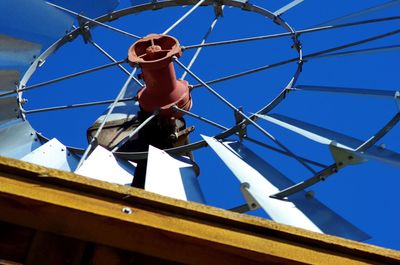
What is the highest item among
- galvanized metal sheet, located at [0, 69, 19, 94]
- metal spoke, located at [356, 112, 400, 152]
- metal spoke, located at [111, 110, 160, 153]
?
galvanized metal sheet, located at [0, 69, 19, 94]

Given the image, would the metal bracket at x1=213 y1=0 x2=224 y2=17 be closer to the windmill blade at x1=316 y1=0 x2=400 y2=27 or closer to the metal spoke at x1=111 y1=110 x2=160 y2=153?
the windmill blade at x1=316 y1=0 x2=400 y2=27

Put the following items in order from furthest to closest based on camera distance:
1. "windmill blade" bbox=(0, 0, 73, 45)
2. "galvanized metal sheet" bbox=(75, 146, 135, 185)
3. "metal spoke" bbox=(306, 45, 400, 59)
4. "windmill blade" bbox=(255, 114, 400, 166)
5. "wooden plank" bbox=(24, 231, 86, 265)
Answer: "windmill blade" bbox=(0, 0, 73, 45), "metal spoke" bbox=(306, 45, 400, 59), "galvanized metal sheet" bbox=(75, 146, 135, 185), "windmill blade" bbox=(255, 114, 400, 166), "wooden plank" bbox=(24, 231, 86, 265)

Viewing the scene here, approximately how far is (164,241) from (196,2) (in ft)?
20.3

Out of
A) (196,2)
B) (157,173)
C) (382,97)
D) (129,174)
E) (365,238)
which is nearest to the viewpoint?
(365,238)

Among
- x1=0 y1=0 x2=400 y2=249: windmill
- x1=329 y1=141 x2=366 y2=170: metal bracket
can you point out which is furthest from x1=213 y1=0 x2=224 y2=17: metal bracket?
x1=329 y1=141 x2=366 y2=170: metal bracket

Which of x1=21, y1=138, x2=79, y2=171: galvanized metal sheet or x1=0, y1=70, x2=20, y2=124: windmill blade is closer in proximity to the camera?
x1=21, y1=138, x2=79, y2=171: galvanized metal sheet

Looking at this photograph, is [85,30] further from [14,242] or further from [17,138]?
[14,242]

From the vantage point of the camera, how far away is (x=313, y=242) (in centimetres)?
279

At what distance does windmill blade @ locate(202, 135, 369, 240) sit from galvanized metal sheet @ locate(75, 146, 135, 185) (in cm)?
80

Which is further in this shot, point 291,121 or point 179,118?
point 179,118

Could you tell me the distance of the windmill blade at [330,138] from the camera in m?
4.68

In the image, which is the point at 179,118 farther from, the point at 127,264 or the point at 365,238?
the point at 127,264

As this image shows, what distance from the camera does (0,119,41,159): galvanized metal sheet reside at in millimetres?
7152

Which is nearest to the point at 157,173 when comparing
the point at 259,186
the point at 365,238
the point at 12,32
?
the point at 259,186
